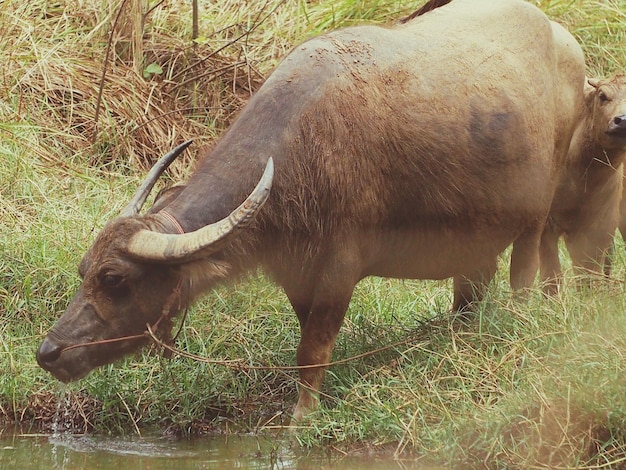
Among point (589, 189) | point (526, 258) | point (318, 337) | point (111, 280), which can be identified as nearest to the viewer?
point (111, 280)

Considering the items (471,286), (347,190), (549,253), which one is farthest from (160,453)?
(549,253)

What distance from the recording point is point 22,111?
9898 millimetres

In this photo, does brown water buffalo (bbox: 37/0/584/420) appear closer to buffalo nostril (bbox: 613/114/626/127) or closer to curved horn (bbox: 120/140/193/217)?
curved horn (bbox: 120/140/193/217)

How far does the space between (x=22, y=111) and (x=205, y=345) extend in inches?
147

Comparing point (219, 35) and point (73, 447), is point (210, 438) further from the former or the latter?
point (219, 35)

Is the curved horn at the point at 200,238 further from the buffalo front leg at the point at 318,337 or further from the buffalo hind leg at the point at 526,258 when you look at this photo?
the buffalo hind leg at the point at 526,258

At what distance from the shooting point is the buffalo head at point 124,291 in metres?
5.77

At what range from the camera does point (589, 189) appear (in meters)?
8.55

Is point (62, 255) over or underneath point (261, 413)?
over

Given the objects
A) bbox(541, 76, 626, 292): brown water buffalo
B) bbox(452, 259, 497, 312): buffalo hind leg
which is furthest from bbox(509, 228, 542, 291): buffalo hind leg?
bbox(541, 76, 626, 292): brown water buffalo

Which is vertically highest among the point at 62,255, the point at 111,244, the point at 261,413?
the point at 111,244

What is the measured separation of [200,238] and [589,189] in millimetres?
3859

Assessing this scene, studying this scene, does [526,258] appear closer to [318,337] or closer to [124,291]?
[318,337]

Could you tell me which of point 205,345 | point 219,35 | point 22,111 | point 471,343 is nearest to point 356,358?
point 471,343
